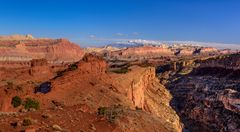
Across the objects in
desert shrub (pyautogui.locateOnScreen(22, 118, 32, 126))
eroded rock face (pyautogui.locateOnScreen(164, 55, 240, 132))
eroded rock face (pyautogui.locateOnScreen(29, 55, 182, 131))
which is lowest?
eroded rock face (pyautogui.locateOnScreen(164, 55, 240, 132))

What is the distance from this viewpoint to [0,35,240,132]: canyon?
20.7 m

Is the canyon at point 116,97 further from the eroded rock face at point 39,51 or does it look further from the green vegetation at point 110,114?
the eroded rock face at point 39,51

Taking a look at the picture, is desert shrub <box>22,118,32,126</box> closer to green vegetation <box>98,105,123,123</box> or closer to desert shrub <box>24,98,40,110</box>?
green vegetation <box>98,105,123,123</box>

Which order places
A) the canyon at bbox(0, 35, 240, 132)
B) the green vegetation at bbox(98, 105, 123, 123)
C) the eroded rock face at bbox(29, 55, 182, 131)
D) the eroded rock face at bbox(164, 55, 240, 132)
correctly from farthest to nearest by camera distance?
the eroded rock face at bbox(164, 55, 240, 132) < the eroded rock face at bbox(29, 55, 182, 131) < the green vegetation at bbox(98, 105, 123, 123) < the canyon at bbox(0, 35, 240, 132)

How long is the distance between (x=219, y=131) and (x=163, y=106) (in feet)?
39.2

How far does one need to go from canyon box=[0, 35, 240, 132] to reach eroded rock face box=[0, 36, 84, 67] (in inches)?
2389

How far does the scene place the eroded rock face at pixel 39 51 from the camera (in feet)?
476

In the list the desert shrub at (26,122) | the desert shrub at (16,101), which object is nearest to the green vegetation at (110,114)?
the desert shrub at (16,101)

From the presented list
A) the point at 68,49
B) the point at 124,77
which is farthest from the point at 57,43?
the point at 124,77

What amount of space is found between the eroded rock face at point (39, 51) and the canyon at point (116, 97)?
199 feet

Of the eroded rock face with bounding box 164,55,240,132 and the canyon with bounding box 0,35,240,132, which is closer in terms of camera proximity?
the canyon with bounding box 0,35,240,132

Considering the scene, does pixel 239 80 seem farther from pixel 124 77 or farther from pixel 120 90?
pixel 120 90

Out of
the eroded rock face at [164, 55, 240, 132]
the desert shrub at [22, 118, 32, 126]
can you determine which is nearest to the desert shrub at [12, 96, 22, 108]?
the desert shrub at [22, 118, 32, 126]

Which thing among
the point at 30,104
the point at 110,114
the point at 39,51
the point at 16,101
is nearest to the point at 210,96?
the point at 110,114
